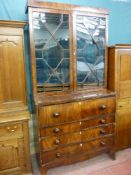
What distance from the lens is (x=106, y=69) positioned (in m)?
2.30

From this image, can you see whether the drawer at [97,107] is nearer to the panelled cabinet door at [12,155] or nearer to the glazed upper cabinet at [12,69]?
the glazed upper cabinet at [12,69]

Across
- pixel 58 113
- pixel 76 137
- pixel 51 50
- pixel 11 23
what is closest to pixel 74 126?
pixel 76 137

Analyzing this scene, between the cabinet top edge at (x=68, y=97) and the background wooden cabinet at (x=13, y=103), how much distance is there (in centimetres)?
24

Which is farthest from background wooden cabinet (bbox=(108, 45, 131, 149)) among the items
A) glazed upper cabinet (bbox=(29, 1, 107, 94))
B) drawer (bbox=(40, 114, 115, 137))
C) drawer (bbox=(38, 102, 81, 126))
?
drawer (bbox=(38, 102, 81, 126))

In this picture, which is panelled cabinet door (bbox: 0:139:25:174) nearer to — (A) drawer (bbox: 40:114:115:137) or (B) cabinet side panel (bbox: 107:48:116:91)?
(A) drawer (bbox: 40:114:115:137)

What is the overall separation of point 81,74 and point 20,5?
1200 millimetres

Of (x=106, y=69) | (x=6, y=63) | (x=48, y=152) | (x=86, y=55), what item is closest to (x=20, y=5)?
(x=6, y=63)

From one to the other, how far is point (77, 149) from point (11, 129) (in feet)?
2.76

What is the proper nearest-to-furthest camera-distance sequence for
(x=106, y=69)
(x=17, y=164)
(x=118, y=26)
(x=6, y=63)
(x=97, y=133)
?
1. (x=6, y=63)
2. (x=17, y=164)
3. (x=97, y=133)
4. (x=106, y=69)
5. (x=118, y=26)

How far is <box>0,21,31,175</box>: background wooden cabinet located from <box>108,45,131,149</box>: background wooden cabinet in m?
1.16

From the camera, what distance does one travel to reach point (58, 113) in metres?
1.90

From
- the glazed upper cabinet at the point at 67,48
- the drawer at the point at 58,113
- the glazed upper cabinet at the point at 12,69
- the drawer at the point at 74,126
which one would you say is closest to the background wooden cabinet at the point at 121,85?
the glazed upper cabinet at the point at 67,48

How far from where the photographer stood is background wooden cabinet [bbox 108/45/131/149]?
219cm

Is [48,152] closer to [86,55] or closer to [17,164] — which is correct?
[17,164]
